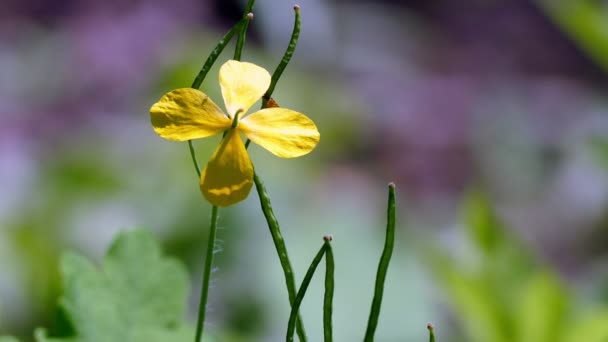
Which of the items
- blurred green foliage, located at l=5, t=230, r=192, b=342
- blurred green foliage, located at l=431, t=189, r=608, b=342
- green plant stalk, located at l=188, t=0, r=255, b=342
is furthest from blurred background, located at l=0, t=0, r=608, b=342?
green plant stalk, located at l=188, t=0, r=255, b=342

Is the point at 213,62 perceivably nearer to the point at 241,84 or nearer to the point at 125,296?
the point at 241,84

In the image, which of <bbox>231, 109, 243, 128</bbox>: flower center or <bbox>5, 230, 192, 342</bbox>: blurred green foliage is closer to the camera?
<bbox>231, 109, 243, 128</bbox>: flower center

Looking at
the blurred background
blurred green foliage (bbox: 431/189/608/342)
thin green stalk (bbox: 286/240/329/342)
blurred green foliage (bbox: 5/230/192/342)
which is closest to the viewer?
thin green stalk (bbox: 286/240/329/342)

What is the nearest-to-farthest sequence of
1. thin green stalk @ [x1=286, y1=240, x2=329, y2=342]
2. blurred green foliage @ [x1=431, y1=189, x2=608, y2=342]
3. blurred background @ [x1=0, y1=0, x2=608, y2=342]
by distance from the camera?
thin green stalk @ [x1=286, y1=240, x2=329, y2=342] → blurred green foliage @ [x1=431, y1=189, x2=608, y2=342] → blurred background @ [x1=0, y1=0, x2=608, y2=342]

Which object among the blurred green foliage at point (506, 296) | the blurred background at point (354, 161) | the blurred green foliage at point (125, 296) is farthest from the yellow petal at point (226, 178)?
the blurred green foliage at point (506, 296)

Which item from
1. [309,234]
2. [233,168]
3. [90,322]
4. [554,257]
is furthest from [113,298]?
[554,257]

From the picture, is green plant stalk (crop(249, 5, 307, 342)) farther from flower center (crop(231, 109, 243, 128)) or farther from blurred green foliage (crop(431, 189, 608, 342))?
blurred green foliage (crop(431, 189, 608, 342))

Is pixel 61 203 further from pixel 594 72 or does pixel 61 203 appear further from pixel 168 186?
pixel 594 72

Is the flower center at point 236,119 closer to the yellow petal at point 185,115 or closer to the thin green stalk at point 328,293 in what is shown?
the yellow petal at point 185,115

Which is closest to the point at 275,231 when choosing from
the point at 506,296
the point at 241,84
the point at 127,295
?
the point at 241,84
